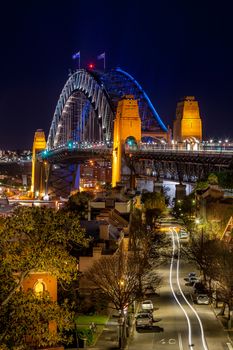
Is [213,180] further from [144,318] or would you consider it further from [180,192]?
[144,318]

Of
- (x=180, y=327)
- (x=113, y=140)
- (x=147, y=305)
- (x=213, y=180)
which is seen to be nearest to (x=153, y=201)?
(x=213, y=180)

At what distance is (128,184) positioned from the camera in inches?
3519

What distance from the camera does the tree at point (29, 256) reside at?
665 inches

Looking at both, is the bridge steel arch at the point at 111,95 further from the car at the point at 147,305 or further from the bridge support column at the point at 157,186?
the car at the point at 147,305

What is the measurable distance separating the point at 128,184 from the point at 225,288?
187 ft

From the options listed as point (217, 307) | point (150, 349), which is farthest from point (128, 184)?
point (150, 349)

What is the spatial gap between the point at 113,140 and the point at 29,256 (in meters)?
88.5

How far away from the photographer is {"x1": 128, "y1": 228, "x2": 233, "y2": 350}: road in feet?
93.1

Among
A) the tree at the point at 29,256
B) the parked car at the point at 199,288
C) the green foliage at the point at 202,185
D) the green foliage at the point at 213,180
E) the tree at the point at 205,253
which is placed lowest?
the parked car at the point at 199,288

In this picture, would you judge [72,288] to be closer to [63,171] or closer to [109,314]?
[109,314]

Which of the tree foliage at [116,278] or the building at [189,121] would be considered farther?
the building at [189,121]

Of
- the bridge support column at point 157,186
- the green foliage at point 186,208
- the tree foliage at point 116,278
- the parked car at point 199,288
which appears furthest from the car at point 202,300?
the bridge support column at point 157,186

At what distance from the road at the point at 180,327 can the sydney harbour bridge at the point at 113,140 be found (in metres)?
24.4

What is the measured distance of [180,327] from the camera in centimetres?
3112
